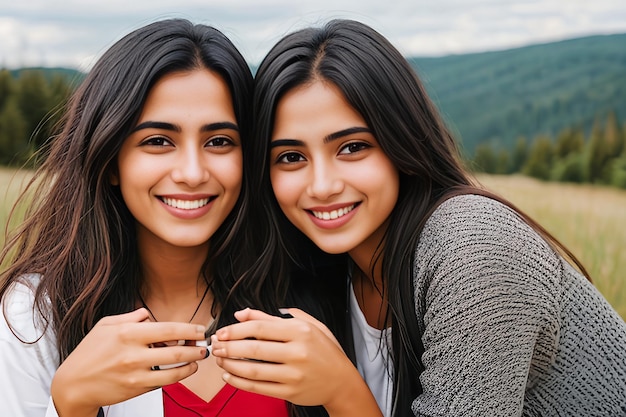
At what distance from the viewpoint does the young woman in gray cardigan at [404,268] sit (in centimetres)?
217

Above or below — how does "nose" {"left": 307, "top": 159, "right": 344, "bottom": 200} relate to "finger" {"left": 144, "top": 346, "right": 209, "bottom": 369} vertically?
above

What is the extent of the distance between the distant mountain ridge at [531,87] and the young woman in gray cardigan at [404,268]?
3.01 meters

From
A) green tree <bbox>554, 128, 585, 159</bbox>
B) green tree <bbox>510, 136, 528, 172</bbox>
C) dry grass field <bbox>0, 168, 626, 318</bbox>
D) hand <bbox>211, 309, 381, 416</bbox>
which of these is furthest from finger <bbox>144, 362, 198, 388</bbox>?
green tree <bbox>554, 128, 585, 159</bbox>

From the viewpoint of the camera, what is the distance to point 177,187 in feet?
8.11

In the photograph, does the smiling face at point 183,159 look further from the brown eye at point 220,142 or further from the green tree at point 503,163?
the green tree at point 503,163

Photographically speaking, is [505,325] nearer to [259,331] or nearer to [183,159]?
[259,331]

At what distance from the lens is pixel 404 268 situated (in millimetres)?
2459

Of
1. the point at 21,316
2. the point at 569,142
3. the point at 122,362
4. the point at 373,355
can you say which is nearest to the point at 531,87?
the point at 569,142

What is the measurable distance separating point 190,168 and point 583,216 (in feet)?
11.1

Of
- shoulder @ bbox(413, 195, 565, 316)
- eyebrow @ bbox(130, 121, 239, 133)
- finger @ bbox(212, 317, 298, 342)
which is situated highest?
eyebrow @ bbox(130, 121, 239, 133)

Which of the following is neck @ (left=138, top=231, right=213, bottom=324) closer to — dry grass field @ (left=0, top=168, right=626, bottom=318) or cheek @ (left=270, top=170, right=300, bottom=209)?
cheek @ (left=270, top=170, right=300, bottom=209)

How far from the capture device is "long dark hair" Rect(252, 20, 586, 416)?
2465 mm

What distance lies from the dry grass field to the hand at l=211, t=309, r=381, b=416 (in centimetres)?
234

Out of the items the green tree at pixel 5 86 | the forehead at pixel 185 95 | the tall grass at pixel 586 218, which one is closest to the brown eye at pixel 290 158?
the forehead at pixel 185 95
